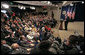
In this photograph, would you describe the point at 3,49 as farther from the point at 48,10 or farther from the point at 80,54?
the point at 48,10

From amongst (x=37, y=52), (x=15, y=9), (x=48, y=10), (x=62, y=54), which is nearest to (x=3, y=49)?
(x=37, y=52)

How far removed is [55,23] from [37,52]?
8883 millimetres

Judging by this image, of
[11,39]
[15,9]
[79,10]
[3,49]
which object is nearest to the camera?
[3,49]

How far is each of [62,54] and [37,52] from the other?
0.64 m

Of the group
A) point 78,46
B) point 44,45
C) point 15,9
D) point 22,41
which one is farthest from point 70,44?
point 15,9

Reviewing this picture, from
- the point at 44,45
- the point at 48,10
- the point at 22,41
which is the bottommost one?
the point at 22,41

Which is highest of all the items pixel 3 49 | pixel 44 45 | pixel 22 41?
pixel 44 45

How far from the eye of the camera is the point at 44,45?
205cm

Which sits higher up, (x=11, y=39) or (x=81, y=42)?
(x=81, y=42)

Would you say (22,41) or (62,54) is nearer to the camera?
(62,54)

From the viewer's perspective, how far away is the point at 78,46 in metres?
2.44

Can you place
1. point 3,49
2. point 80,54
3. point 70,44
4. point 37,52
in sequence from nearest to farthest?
point 37,52 → point 80,54 → point 70,44 → point 3,49

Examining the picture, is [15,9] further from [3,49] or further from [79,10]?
[79,10]

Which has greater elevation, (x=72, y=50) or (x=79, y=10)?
(x=79, y=10)
